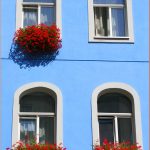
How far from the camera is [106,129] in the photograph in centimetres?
1479

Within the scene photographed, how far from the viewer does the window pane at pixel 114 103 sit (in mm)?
15008

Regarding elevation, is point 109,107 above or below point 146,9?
below

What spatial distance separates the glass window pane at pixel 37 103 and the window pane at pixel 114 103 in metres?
1.21

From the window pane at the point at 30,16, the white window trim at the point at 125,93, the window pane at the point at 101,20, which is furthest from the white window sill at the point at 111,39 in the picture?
the window pane at the point at 30,16

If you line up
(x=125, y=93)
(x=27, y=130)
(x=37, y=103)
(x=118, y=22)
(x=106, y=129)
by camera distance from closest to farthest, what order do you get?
(x=27, y=130) < (x=106, y=129) < (x=37, y=103) < (x=125, y=93) < (x=118, y=22)

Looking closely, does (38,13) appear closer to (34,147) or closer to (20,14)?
(20,14)

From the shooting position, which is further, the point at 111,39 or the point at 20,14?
the point at 20,14

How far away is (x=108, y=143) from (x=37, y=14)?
158 inches

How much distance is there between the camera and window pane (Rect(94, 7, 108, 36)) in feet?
51.8

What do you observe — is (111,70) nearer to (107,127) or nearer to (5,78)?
(107,127)

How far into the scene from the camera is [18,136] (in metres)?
14.3

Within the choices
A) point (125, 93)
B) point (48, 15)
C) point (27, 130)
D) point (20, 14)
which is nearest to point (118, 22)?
point (48, 15)

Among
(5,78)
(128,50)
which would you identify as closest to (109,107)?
(128,50)

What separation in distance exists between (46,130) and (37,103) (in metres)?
0.74
